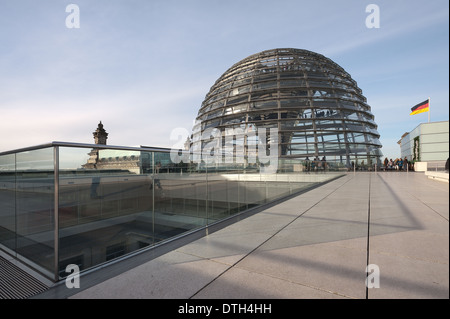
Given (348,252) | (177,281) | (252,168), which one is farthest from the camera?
(252,168)

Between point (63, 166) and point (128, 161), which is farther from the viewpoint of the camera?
point (128, 161)

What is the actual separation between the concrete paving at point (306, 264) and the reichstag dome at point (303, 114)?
22.9 m

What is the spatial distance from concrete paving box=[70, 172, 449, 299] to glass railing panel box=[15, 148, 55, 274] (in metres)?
1.35

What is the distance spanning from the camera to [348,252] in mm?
2545

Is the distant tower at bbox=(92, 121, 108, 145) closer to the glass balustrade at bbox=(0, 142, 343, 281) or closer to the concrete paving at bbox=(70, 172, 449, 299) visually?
the glass balustrade at bbox=(0, 142, 343, 281)

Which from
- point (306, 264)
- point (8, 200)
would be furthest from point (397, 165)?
point (8, 200)

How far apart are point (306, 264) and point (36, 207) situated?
14.6ft

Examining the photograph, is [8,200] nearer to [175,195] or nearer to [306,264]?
[175,195]

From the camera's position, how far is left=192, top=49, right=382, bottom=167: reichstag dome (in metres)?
26.2

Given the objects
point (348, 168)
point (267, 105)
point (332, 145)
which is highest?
point (267, 105)

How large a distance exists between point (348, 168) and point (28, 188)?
2742 cm
